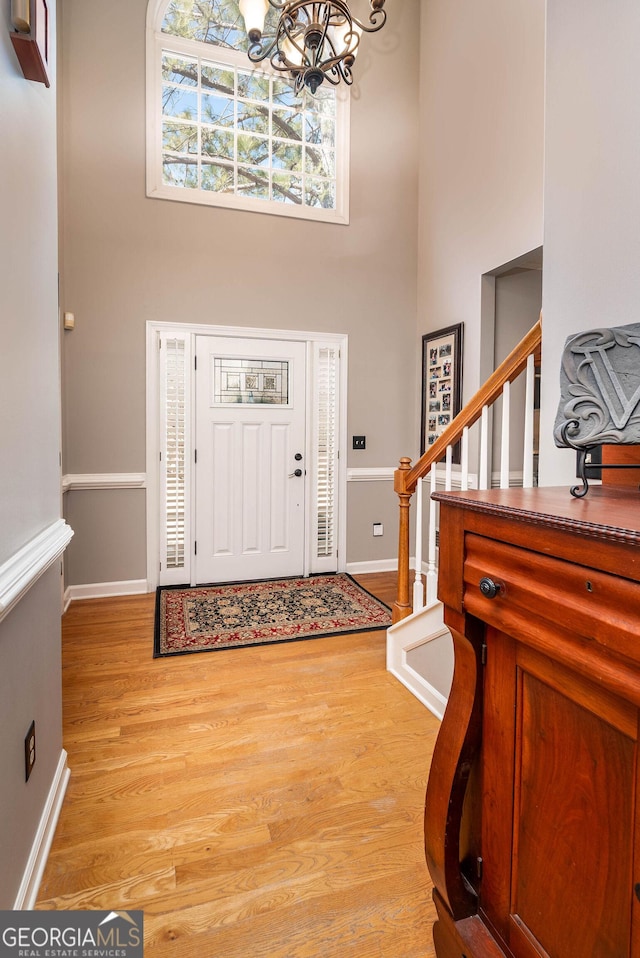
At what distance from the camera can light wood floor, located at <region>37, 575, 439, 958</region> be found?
4.12 ft

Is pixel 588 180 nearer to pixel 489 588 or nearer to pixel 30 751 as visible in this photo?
pixel 489 588

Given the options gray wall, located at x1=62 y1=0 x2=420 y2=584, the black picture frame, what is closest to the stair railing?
the black picture frame

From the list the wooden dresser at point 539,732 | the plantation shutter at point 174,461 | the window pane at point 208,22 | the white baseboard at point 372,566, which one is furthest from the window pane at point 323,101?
the wooden dresser at point 539,732

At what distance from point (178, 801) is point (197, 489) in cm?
254

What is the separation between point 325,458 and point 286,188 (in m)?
2.30

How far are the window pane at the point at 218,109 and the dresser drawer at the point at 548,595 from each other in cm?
439

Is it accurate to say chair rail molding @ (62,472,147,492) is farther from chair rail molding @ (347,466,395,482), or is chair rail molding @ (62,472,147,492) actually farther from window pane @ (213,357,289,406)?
chair rail molding @ (347,466,395,482)

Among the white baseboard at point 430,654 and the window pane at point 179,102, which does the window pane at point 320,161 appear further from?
the white baseboard at point 430,654

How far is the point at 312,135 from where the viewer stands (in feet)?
13.8

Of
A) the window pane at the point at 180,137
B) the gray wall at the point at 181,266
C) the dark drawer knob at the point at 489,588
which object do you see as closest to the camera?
the dark drawer knob at the point at 489,588

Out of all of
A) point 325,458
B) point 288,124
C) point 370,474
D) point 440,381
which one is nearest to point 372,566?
point 370,474

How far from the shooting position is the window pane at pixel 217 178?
3893 mm

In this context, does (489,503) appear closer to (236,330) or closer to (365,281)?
(236,330)

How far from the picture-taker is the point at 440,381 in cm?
405
